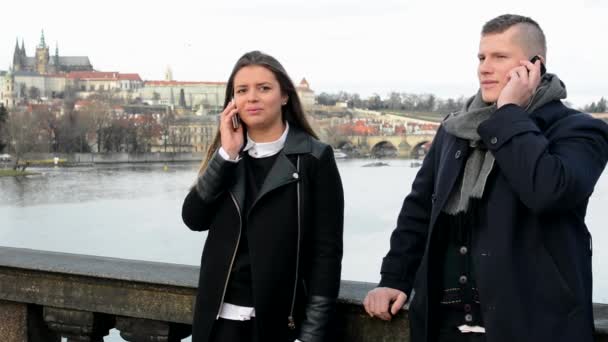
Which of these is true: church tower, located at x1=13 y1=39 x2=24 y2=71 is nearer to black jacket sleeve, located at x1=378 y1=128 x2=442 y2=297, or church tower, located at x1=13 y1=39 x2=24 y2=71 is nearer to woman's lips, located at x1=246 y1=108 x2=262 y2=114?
woman's lips, located at x1=246 y1=108 x2=262 y2=114

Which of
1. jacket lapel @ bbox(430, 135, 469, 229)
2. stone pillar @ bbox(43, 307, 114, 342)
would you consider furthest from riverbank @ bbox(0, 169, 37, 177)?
jacket lapel @ bbox(430, 135, 469, 229)

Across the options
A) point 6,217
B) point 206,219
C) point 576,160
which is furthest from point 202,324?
point 6,217

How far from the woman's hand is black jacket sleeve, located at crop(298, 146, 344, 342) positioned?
0.62 feet

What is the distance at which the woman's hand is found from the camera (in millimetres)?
1784

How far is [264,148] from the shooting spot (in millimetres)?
1826

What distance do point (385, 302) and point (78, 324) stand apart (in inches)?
34.5

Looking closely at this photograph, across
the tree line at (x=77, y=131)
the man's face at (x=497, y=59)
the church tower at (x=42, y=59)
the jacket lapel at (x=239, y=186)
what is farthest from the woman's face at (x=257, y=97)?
the church tower at (x=42, y=59)

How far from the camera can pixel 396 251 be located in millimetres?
1706

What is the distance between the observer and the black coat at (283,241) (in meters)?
1.70

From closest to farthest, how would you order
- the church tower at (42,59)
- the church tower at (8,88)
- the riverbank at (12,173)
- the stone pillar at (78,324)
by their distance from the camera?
the stone pillar at (78,324) < the riverbank at (12,173) < the church tower at (8,88) < the church tower at (42,59)

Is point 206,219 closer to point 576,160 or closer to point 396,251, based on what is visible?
point 396,251

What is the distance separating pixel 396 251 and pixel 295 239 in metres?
0.22

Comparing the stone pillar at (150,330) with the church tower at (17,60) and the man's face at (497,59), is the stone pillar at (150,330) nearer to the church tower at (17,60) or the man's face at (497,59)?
the man's face at (497,59)

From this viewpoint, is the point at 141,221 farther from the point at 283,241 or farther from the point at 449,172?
the point at 449,172
